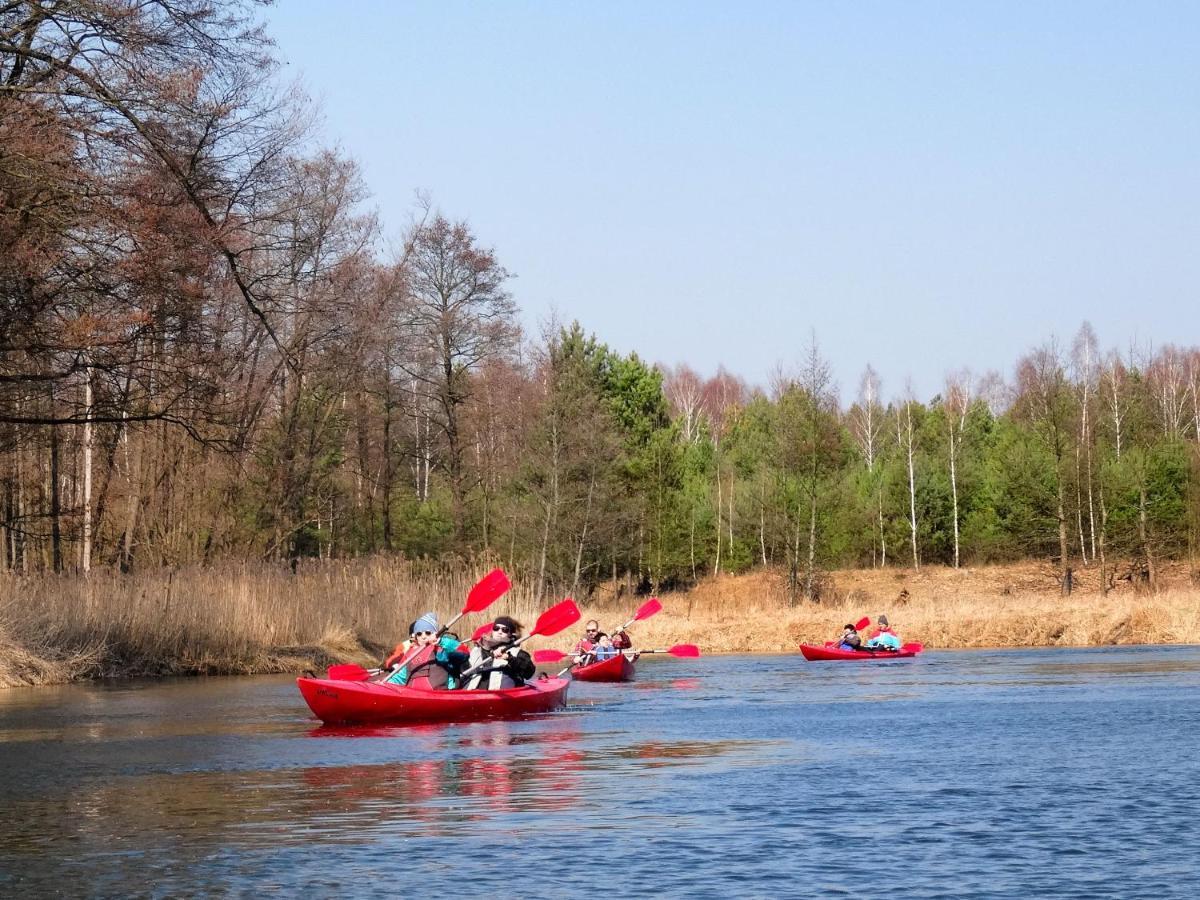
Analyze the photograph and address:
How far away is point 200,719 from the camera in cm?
1561

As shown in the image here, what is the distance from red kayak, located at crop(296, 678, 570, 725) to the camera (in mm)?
14594

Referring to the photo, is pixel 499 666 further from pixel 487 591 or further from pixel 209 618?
pixel 209 618

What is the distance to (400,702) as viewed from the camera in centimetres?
1481

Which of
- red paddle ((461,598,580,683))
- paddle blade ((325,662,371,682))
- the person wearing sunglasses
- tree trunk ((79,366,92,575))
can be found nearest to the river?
paddle blade ((325,662,371,682))

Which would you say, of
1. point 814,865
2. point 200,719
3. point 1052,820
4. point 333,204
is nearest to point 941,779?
point 1052,820

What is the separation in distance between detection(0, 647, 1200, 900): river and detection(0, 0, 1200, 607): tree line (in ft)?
14.2

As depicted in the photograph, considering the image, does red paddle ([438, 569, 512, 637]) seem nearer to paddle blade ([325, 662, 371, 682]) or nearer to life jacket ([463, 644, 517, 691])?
life jacket ([463, 644, 517, 691])

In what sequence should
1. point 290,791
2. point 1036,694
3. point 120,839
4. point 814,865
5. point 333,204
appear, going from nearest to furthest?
point 814,865, point 120,839, point 290,791, point 1036,694, point 333,204

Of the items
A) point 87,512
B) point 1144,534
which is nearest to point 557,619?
point 87,512

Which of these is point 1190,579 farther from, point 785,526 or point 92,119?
point 92,119

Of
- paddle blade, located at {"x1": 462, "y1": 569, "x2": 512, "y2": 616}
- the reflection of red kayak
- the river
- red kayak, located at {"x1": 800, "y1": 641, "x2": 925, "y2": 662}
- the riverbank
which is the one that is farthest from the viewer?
red kayak, located at {"x1": 800, "y1": 641, "x2": 925, "y2": 662}

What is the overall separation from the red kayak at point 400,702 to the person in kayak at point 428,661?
1.64ft

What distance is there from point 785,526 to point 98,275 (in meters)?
28.4

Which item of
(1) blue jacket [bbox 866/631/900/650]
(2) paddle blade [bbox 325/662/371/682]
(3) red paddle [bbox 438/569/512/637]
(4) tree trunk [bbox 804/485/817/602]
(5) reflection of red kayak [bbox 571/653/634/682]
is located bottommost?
(5) reflection of red kayak [bbox 571/653/634/682]
